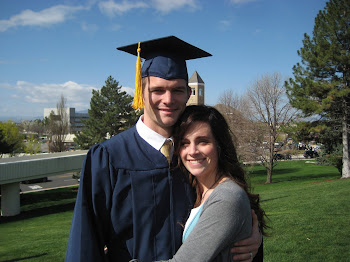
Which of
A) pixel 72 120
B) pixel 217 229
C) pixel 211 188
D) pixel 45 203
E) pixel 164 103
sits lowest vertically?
pixel 45 203

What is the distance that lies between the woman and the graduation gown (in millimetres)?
149

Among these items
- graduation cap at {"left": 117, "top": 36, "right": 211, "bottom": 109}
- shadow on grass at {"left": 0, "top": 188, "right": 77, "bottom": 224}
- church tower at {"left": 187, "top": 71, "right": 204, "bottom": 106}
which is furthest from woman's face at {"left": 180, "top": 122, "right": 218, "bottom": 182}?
church tower at {"left": 187, "top": 71, "right": 204, "bottom": 106}

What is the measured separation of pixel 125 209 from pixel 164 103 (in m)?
0.75

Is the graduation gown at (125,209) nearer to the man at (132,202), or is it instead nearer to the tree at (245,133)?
the man at (132,202)

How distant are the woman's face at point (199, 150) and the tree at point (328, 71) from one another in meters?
19.7

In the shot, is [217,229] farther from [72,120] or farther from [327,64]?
[72,120]

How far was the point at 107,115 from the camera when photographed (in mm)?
27031

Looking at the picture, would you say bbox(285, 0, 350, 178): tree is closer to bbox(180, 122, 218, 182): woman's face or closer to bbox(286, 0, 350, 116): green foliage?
bbox(286, 0, 350, 116): green foliage

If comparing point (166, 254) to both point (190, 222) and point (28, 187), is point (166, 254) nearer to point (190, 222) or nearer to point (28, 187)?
point (190, 222)

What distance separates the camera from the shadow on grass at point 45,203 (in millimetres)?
15883

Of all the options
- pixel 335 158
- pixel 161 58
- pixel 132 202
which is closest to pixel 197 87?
pixel 335 158

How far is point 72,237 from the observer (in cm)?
Answer: 176

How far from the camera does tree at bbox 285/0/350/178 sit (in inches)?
764

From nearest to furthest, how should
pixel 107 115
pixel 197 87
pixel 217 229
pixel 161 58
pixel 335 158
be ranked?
pixel 217 229, pixel 161 58, pixel 335 158, pixel 107 115, pixel 197 87
